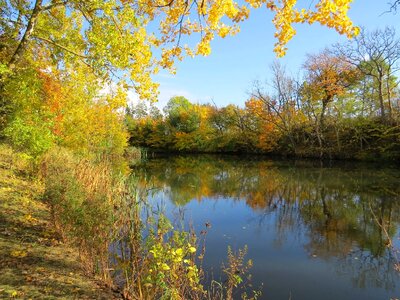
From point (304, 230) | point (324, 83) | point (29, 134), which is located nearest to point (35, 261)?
point (29, 134)

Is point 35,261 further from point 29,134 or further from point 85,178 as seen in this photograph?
point 29,134

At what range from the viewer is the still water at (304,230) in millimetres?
5512

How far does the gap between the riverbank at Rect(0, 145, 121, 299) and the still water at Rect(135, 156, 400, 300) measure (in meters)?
1.60

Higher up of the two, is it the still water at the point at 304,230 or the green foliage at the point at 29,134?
the green foliage at the point at 29,134

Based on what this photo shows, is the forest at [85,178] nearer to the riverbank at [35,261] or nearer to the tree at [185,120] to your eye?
the riverbank at [35,261]

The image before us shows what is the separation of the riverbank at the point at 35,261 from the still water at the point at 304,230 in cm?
160

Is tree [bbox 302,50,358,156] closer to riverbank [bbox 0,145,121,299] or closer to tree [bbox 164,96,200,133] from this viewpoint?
tree [bbox 164,96,200,133]

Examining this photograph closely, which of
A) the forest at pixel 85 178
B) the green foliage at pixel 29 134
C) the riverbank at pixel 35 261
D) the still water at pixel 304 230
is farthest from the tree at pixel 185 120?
the riverbank at pixel 35 261

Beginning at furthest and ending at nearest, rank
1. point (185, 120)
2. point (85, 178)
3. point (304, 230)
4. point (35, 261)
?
point (185, 120), point (304, 230), point (85, 178), point (35, 261)

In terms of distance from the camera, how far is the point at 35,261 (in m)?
4.44

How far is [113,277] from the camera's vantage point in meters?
4.54

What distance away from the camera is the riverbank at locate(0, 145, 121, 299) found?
12.2 feet

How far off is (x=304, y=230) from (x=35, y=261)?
22.1 ft

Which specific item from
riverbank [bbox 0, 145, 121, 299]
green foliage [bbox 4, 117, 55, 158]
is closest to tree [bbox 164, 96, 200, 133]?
green foliage [bbox 4, 117, 55, 158]
